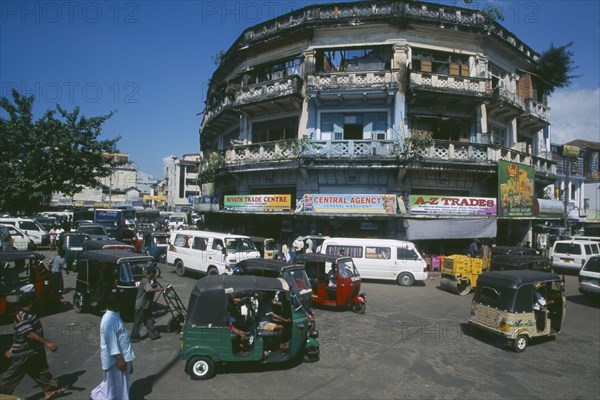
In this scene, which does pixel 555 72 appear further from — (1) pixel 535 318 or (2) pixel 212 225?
(2) pixel 212 225

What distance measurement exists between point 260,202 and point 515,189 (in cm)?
1483

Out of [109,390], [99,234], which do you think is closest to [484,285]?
[109,390]

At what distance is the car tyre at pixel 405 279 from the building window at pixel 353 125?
8.01 meters

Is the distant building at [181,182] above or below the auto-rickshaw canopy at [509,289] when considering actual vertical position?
above

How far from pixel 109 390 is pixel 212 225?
81.9 ft

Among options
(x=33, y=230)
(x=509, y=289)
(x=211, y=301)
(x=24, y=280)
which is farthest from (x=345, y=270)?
(x=33, y=230)

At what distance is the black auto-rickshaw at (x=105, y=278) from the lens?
9.87m

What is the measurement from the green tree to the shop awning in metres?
23.8

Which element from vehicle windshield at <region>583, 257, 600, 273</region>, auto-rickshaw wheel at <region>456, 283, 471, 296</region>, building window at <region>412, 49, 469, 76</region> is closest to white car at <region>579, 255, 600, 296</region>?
vehicle windshield at <region>583, 257, 600, 273</region>

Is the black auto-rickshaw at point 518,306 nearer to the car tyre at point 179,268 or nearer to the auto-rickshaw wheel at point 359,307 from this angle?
the auto-rickshaw wheel at point 359,307

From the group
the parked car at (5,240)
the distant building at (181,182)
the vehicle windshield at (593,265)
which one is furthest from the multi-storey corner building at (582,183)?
the distant building at (181,182)

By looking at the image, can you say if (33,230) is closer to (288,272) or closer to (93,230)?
(93,230)

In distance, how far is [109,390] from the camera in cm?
497

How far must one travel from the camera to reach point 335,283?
11680 mm
